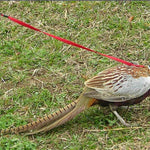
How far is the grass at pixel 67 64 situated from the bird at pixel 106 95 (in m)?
0.17

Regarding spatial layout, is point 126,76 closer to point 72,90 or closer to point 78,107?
point 78,107

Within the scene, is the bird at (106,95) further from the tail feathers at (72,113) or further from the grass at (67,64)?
the grass at (67,64)

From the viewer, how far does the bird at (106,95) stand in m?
5.36

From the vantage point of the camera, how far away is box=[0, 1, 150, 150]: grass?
535 cm

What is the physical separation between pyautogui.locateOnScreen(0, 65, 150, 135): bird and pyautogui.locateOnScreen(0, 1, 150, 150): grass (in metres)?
0.17

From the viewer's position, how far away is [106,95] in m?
5.40

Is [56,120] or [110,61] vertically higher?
[110,61]

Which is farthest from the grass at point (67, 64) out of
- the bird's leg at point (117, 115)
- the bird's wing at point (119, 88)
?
the bird's wing at point (119, 88)

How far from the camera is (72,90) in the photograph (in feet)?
20.9

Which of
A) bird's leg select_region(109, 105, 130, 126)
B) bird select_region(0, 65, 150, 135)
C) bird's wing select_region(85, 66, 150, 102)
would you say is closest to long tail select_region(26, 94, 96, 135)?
bird select_region(0, 65, 150, 135)

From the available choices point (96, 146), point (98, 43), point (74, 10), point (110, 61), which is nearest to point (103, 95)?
point (96, 146)

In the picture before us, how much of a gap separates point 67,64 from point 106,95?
1826 millimetres

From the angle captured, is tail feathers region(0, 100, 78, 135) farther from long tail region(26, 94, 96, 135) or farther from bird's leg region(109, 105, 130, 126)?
bird's leg region(109, 105, 130, 126)

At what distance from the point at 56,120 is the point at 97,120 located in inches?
26.4
